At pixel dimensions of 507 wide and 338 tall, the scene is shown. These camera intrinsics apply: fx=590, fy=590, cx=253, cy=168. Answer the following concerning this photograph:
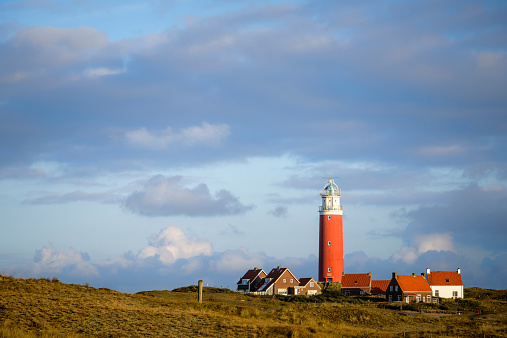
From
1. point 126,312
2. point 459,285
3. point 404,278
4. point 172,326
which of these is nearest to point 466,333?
point 172,326

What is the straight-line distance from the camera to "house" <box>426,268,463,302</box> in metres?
75.6

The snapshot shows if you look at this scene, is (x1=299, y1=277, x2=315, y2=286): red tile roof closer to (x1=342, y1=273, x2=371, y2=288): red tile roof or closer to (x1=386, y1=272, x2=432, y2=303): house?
(x1=342, y1=273, x2=371, y2=288): red tile roof

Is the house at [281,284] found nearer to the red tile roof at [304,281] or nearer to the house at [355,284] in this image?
the red tile roof at [304,281]

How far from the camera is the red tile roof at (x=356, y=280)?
7781 centimetres

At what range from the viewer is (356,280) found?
257 ft

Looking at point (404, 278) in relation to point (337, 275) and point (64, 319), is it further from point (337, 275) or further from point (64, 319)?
point (64, 319)

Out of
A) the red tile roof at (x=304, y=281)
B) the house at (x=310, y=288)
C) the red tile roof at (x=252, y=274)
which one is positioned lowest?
the house at (x=310, y=288)

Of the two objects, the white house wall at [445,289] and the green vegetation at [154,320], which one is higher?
the white house wall at [445,289]

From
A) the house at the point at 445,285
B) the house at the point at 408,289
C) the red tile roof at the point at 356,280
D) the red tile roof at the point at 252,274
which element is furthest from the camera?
the red tile roof at the point at 252,274

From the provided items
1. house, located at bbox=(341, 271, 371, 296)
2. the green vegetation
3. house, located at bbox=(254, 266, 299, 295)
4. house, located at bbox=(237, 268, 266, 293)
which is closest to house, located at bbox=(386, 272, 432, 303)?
house, located at bbox=(341, 271, 371, 296)

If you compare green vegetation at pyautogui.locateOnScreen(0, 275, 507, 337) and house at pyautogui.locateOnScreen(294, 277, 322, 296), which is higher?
house at pyautogui.locateOnScreen(294, 277, 322, 296)

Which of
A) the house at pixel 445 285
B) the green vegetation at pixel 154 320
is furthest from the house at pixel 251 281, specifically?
the green vegetation at pixel 154 320

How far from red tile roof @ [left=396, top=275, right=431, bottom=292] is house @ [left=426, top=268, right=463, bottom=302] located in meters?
2.63

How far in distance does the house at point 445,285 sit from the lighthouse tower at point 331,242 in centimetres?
1176
